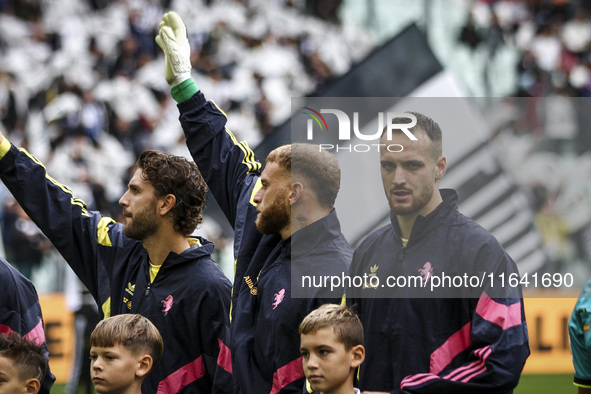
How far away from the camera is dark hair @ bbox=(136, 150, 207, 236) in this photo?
396 centimetres

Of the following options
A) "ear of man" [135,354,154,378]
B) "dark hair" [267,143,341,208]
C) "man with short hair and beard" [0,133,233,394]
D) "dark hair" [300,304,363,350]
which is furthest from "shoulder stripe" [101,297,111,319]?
"dark hair" [300,304,363,350]

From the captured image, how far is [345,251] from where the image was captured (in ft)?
11.0

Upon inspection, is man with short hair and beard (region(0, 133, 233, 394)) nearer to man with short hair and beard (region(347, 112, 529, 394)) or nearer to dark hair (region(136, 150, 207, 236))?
dark hair (region(136, 150, 207, 236))

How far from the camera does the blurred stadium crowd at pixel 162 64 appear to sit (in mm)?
9922

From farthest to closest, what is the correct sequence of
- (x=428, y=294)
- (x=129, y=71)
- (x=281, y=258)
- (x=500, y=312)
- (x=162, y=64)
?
(x=162, y=64) → (x=129, y=71) → (x=281, y=258) → (x=428, y=294) → (x=500, y=312)

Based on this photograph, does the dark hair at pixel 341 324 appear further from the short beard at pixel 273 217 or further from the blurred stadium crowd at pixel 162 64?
the blurred stadium crowd at pixel 162 64

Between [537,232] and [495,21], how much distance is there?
8948 millimetres

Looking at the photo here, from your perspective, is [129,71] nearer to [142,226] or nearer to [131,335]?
[142,226]

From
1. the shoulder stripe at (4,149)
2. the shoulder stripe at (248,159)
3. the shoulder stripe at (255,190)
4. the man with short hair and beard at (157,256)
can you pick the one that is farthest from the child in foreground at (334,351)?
the shoulder stripe at (4,149)

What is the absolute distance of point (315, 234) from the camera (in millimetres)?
3432

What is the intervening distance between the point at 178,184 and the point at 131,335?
82 cm

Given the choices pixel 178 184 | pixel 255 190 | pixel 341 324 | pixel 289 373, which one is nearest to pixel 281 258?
pixel 255 190

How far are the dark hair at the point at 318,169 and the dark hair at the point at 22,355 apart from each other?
1161 millimetres

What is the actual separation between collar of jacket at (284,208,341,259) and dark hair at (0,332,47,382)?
1026mm
